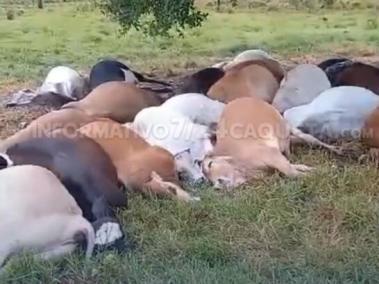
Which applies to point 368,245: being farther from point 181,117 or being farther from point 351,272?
point 181,117

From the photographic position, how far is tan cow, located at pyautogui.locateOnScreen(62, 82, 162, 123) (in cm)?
572

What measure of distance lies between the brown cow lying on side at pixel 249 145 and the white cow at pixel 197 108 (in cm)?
19

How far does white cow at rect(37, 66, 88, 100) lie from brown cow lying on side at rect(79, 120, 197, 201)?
2.04 metres

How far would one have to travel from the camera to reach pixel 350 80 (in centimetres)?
641

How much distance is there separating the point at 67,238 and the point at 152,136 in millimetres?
1659

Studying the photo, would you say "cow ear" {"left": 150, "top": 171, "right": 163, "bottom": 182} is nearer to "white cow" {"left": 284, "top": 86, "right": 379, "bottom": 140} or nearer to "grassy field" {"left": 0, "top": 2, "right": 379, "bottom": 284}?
"grassy field" {"left": 0, "top": 2, "right": 379, "bottom": 284}

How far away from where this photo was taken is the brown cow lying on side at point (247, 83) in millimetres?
6082

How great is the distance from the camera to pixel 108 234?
3.63 meters

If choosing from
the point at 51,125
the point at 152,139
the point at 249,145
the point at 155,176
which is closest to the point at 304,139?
the point at 249,145

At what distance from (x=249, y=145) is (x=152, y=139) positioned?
0.60 m

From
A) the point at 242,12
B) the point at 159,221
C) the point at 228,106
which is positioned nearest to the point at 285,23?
the point at 242,12

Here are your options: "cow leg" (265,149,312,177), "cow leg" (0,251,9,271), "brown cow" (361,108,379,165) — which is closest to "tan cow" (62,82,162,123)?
"cow leg" (265,149,312,177)

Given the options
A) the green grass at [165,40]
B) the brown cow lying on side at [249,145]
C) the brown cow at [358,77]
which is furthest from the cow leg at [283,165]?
the green grass at [165,40]

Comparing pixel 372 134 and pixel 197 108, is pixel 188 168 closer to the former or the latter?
pixel 197 108
